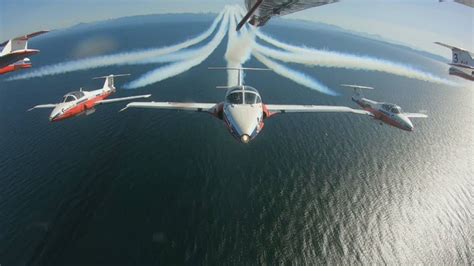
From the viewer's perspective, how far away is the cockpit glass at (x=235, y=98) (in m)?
33.8

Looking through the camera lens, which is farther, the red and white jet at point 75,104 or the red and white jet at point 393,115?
the red and white jet at point 393,115

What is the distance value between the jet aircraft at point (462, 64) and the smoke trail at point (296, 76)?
5257 cm

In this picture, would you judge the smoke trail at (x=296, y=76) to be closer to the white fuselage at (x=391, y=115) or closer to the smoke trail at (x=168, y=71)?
the smoke trail at (x=168, y=71)

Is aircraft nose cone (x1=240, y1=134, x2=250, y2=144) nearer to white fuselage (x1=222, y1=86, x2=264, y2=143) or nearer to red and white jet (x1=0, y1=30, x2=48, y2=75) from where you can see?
white fuselage (x1=222, y1=86, x2=264, y2=143)

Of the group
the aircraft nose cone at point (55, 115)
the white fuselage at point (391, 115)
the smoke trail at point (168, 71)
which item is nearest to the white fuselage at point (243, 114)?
the white fuselage at point (391, 115)

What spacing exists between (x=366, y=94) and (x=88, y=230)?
117 metres

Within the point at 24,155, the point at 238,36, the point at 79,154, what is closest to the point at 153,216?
the point at 79,154

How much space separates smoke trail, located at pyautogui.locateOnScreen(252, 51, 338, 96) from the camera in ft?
345

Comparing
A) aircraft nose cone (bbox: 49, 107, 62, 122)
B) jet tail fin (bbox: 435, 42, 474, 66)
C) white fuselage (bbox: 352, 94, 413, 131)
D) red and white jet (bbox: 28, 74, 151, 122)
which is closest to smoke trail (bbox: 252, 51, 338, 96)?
white fuselage (bbox: 352, 94, 413, 131)

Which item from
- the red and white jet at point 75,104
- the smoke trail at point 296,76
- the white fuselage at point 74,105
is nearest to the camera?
the white fuselage at point 74,105

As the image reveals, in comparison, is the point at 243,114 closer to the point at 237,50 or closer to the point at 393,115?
the point at 393,115

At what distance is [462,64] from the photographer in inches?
1854

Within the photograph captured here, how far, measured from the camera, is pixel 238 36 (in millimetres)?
155000

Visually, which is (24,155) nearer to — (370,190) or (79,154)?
(79,154)
